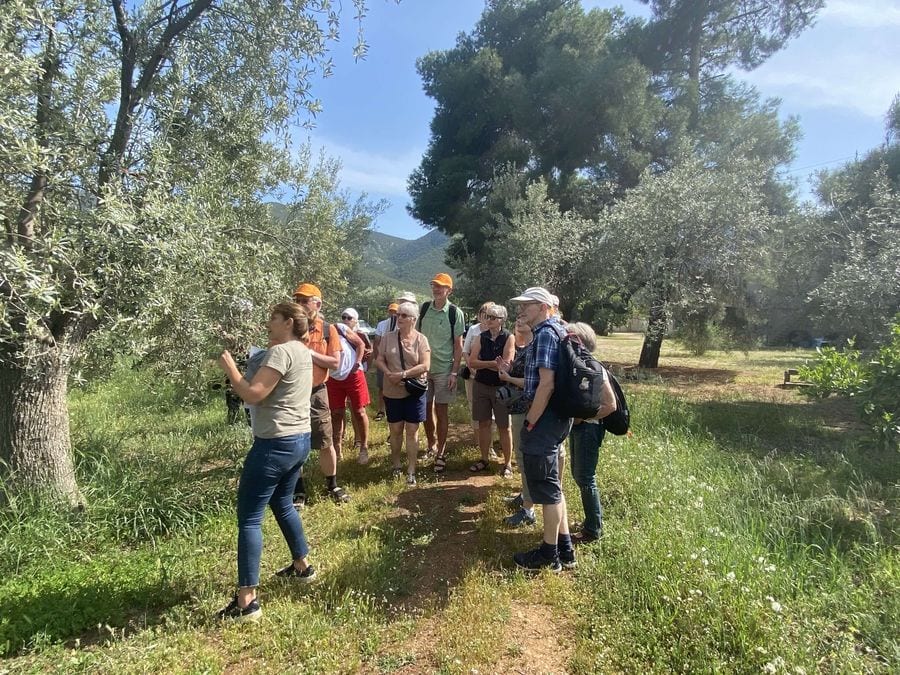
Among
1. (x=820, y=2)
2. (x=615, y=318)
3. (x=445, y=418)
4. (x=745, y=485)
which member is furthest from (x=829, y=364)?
(x=820, y=2)

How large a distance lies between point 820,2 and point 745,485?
23.2 metres

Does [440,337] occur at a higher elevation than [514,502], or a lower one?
higher

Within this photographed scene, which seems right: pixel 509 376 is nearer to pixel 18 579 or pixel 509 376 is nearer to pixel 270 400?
pixel 270 400

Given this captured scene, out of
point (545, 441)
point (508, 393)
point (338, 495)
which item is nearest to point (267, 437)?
point (545, 441)

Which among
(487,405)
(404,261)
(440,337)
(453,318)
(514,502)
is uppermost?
(404,261)

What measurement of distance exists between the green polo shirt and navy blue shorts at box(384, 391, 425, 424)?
587mm

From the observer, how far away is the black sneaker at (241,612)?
2.73 metres

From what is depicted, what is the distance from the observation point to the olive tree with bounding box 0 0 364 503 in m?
2.98

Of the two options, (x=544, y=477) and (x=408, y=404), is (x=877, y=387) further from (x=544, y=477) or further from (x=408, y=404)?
(x=408, y=404)

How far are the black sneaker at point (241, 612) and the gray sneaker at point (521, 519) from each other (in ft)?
6.69

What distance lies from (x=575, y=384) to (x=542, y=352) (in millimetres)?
300

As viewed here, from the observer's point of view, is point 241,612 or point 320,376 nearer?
point 241,612

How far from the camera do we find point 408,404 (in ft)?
15.6

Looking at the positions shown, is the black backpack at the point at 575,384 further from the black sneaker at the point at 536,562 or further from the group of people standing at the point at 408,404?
the black sneaker at the point at 536,562
